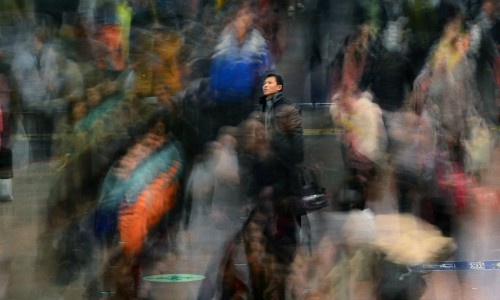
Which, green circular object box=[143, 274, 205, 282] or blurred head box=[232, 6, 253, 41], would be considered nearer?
green circular object box=[143, 274, 205, 282]

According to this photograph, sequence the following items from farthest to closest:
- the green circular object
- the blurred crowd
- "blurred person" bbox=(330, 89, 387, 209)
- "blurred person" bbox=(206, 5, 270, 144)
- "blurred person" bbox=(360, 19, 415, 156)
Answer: "blurred person" bbox=(360, 19, 415, 156)
"blurred person" bbox=(206, 5, 270, 144)
"blurred person" bbox=(330, 89, 387, 209)
the green circular object
the blurred crowd

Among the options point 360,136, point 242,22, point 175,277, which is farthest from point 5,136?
point 360,136

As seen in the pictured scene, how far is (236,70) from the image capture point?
7832mm

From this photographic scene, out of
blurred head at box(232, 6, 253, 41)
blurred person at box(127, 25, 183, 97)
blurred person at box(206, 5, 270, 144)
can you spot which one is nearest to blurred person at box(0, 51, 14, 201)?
blurred person at box(127, 25, 183, 97)

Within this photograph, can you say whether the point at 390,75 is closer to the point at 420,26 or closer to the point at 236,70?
the point at 420,26

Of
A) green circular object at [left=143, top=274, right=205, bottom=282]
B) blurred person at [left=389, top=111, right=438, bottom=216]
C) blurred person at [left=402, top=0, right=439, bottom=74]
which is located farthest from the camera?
blurred person at [left=402, top=0, right=439, bottom=74]

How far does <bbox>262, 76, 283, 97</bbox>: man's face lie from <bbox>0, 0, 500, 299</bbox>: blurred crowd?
1 centimetres

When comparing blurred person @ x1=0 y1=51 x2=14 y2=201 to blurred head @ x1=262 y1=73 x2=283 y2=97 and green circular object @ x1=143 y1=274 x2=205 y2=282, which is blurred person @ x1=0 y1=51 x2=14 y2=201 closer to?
green circular object @ x1=143 y1=274 x2=205 y2=282

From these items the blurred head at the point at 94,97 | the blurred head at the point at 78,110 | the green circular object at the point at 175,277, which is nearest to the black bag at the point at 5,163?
the blurred head at the point at 78,110

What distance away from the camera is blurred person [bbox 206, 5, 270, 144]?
7.79 metres

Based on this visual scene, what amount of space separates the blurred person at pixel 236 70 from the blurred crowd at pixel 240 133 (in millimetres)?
12

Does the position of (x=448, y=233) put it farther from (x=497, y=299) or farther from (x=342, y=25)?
(x=342, y=25)

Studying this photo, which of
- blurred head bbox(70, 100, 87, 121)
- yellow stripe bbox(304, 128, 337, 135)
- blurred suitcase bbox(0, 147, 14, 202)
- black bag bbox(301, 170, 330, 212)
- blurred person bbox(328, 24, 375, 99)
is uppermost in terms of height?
blurred person bbox(328, 24, 375, 99)

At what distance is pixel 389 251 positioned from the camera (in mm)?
6477
